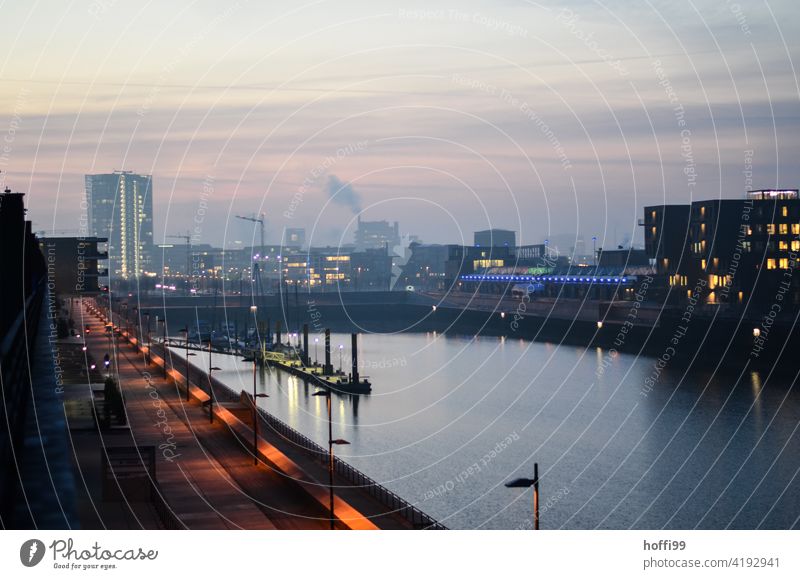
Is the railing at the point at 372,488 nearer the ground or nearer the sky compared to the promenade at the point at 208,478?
nearer the ground

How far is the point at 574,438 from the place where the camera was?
34.1m

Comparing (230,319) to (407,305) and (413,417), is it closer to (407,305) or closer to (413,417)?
(407,305)

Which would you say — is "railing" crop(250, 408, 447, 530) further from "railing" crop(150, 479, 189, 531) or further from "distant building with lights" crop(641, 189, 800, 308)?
"distant building with lights" crop(641, 189, 800, 308)

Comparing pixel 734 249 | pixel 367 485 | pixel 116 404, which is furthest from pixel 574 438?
pixel 734 249

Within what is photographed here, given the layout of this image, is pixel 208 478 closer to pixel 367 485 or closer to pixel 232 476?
pixel 232 476

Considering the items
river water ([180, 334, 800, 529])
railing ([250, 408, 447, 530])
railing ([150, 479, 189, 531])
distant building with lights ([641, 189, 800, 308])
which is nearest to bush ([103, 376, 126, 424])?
railing ([250, 408, 447, 530])

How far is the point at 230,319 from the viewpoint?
116625mm

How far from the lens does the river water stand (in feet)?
80.5

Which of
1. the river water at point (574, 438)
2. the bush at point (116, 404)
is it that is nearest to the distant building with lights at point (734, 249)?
the river water at point (574, 438)

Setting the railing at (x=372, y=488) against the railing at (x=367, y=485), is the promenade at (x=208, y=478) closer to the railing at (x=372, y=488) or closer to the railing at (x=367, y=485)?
the railing at (x=367, y=485)

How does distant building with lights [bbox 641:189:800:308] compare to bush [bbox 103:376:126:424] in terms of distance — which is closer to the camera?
bush [bbox 103:376:126:424]

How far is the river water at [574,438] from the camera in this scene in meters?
24.5
